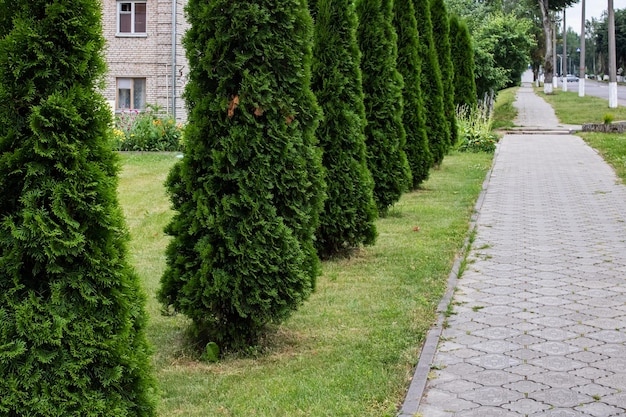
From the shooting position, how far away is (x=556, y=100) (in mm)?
47844

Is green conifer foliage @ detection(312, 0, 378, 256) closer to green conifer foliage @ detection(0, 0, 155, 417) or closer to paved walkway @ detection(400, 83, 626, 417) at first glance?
paved walkway @ detection(400, 83, 626, 417)

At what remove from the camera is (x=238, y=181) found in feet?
18.5

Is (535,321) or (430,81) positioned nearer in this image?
(535,321)

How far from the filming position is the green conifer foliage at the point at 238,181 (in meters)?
5.62

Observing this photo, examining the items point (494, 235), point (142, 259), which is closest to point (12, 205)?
point (142, 259)

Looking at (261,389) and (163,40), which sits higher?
(163,40)

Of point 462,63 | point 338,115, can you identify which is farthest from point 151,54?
point 338,115

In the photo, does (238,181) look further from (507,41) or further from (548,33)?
(548,33)

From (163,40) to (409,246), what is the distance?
2223 centimetres

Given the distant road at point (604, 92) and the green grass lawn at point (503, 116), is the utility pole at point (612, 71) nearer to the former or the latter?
the green grass lawn at point (503, 116)

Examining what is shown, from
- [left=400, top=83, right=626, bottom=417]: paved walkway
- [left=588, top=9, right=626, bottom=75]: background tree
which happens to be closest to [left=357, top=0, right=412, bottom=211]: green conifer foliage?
[left=400, top=83, right=626, bottom=417]: paved walkway

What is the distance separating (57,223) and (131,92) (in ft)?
92.0

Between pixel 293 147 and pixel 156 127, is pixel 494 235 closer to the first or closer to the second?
pixel 293 147

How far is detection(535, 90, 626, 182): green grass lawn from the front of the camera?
20891 millimetres
